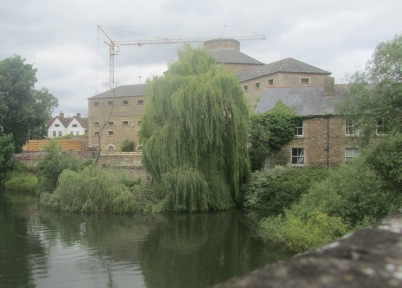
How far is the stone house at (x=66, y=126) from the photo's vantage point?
271ft

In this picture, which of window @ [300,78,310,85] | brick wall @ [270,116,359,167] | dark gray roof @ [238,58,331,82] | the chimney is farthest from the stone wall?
window @ [300,78,310,85]

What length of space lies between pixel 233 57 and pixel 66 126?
4727 cm

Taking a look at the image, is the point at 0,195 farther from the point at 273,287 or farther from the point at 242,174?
the point at 273,287

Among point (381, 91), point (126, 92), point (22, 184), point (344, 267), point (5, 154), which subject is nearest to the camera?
point (344, 267)

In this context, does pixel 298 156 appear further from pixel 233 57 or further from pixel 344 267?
pixel 344 267

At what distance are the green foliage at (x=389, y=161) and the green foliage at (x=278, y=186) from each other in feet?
22.8

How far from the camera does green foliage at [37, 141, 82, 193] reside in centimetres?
2742

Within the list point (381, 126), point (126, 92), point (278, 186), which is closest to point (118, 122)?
point (126, 92)

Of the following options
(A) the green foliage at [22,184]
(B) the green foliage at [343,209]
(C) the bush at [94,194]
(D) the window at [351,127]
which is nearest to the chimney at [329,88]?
(D) the window at [351,127]

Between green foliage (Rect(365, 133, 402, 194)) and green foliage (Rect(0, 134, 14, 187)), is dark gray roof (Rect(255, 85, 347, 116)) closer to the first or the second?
green foliage (Rect(365, 133, 402, 194))

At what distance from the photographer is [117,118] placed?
52.0m

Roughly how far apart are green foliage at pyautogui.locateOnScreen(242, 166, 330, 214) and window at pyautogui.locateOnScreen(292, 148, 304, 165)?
388cm

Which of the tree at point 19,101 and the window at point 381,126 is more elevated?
the tree at point 19,101

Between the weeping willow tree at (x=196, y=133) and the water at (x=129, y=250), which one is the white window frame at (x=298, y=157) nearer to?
the weeping willow tree at (x=196, y=133)
